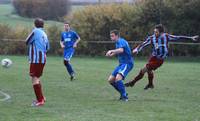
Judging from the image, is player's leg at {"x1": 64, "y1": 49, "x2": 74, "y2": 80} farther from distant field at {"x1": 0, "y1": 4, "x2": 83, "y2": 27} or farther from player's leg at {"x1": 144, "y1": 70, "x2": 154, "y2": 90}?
distant field at {"x1": 0, "y1": 4, "x2": 83, "y2": 27}

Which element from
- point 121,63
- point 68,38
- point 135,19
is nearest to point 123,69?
point 121,63

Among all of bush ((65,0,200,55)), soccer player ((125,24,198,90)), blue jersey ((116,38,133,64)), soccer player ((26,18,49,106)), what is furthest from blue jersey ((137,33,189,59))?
bush ((65,0,200,55))

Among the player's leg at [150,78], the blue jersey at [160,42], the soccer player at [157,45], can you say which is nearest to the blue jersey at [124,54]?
the soccer player at [157,45]

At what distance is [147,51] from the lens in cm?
3844

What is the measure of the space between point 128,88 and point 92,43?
23.1 metres

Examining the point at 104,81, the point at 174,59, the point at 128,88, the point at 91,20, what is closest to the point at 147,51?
the point at 174,59

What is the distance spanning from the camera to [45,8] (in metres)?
51.4

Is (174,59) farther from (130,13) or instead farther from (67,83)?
(67,83)

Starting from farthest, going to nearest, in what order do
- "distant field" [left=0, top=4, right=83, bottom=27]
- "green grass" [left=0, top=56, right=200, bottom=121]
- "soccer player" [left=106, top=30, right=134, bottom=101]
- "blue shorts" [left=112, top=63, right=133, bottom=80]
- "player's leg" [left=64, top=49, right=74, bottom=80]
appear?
"distant field" [left=0, top=4, right=83, bottom=27]
"player's leg" [left=64, top=49, right=74, bottom=80]
"blue shorts" [left=112, top=63, right=133, bottom=80]
"soccer player" [left=106, top=30, right=134, bottom=101]
"green grass" [left=0, top=56, right=200, bottom=121]

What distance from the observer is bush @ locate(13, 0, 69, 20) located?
51.1 metres

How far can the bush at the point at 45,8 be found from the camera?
51.1m

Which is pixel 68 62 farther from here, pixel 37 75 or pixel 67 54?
pixel 37 75

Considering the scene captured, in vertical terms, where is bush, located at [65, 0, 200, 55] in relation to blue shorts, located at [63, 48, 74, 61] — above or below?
below

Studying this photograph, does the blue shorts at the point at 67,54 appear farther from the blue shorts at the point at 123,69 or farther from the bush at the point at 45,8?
the bush at the point at 45,8
